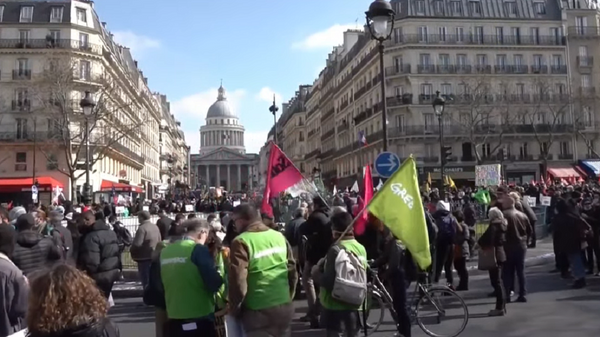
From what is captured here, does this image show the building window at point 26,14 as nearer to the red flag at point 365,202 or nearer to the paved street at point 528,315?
the paved street at point 528,315

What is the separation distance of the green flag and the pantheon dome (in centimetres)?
17119

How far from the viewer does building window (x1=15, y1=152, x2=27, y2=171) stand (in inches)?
1933

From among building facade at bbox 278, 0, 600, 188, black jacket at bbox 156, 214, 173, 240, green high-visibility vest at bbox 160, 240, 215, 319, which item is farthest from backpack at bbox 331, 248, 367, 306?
building facade at bbox 278, 0, 600, 188

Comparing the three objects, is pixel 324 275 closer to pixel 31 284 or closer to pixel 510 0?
pixel 31 284

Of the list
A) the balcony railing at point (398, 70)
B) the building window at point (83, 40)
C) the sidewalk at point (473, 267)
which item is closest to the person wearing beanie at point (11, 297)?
the sidewalk at point (473, 267)

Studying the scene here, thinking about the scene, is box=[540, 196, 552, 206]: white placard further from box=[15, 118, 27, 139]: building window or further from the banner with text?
box=[15, 118, 27, 139]: building window

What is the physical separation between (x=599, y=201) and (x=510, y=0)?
45743 millimetres

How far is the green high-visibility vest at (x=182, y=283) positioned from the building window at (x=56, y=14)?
50.3m

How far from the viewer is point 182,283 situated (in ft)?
17.3

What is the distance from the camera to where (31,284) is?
3.04 metres

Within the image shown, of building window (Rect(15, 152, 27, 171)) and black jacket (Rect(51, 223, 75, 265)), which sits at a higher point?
building window (Rect(15, 152, 27, 171))

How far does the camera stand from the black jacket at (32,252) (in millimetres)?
6895

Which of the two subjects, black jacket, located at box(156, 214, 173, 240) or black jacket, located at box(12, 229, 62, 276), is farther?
black jacket, located at box(156, 214, 173, 240)

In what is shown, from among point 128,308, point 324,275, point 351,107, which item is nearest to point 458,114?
point 351,107
